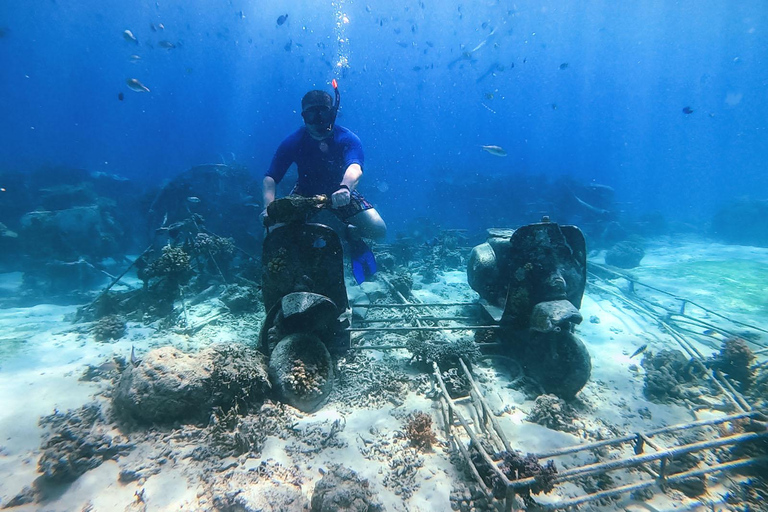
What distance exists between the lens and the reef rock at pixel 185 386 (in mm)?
3570

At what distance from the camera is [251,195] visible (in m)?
15.6

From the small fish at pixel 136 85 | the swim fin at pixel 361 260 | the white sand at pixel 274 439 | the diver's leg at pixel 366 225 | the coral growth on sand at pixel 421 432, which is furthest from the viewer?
the small fish at pixel 136 85

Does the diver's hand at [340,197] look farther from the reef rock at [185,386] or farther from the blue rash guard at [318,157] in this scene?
the reef rock at [185,386]

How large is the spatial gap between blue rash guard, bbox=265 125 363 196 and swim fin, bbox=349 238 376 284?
113 centimetres

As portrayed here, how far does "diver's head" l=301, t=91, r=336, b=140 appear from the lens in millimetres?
5102

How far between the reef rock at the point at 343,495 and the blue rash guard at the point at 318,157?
4.38 metres

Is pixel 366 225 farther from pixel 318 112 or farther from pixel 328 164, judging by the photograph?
pixel 318 112

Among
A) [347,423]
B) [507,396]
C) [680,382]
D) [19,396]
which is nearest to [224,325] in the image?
[19,396]

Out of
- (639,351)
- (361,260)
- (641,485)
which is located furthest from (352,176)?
(639,351)

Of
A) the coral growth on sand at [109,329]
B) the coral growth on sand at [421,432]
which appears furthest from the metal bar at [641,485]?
the coral growth on sand at [109,329]

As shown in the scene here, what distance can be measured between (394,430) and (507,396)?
1.80m

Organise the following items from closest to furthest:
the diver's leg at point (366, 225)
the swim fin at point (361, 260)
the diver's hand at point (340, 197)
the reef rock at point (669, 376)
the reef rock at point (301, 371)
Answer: the reef rock at point (301, 371)
the diver's hand at point (340, 197)
the reef rock at point (669, 376)
the diver's leg at point (366, 225)
the swim fin at point (361, 260)

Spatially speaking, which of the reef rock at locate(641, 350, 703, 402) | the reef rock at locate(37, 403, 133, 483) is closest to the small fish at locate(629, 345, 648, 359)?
the reef rock at locate(641, 350, 703, 402)

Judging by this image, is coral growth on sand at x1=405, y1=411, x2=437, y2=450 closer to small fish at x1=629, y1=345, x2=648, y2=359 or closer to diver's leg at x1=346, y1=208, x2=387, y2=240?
diver's leg at x1=346, y1=208, x2=387, y2=240
